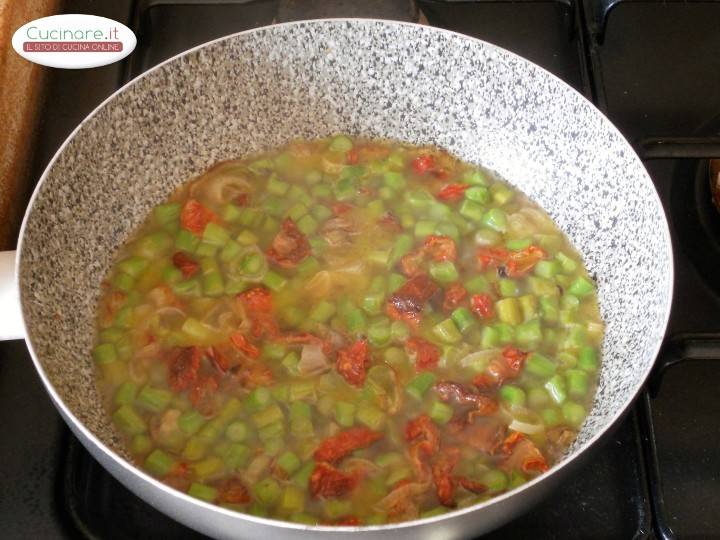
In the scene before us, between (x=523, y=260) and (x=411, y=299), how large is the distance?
25cm

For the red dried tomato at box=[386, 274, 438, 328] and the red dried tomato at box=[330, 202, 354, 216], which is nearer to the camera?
the red dried tomato at box=[386, 274, 438, 328]

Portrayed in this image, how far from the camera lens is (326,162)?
1827 mm

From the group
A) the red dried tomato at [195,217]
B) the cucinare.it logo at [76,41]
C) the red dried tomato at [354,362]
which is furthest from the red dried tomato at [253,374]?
the cucinare.it logo at [76,41]

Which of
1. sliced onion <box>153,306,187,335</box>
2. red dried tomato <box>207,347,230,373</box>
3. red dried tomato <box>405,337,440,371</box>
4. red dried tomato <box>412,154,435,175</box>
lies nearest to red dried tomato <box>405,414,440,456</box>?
red dried tomato <box>405,337,440,371</box>

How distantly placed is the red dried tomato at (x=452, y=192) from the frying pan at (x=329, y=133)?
8 centimetres

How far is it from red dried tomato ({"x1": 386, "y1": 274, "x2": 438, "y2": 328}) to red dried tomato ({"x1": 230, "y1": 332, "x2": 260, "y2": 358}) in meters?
0.26

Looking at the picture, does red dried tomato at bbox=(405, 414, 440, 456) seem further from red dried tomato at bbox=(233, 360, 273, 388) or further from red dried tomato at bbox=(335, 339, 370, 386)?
red dried tomato at bbox=(233, 360, 273, 388)

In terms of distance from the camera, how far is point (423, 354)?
1540mm

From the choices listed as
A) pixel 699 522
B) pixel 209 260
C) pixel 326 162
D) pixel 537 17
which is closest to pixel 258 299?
pixel 209 260

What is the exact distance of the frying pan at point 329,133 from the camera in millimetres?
1451

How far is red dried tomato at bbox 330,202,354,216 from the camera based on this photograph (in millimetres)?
1764

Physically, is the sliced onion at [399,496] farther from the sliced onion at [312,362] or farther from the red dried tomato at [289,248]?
the red dried tomato at [289,248]

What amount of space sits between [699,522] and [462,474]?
1.29 ft

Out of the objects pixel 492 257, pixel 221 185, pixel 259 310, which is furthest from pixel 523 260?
pixel 221 185
